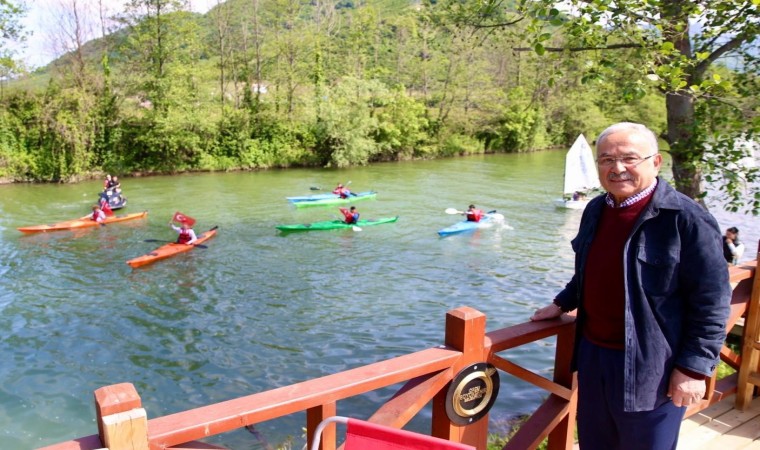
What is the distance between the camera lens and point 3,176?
28.7 metres

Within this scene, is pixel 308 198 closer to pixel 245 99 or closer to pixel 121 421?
pixel 245 99

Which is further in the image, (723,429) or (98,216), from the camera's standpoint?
(98,216)

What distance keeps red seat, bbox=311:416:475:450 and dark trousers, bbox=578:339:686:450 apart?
37.1 inches

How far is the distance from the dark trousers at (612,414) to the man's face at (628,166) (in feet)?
2.42

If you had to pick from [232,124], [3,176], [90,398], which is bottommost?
[90,398]

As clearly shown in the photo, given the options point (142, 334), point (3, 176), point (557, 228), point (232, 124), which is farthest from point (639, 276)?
point (232, 124)

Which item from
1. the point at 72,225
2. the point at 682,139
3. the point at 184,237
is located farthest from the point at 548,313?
the point at 72,225

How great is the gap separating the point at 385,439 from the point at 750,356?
3360 millimetres

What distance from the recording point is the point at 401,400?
247 centimetres

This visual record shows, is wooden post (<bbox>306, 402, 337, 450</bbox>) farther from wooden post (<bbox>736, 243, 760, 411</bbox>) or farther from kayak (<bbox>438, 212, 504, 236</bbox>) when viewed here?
kayak (<bbox>438, 212, 504, 236</bbox>)

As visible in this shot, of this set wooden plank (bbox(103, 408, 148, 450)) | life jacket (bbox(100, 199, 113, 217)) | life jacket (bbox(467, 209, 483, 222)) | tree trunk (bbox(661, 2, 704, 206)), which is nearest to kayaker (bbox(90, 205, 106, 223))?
life jacket (bbox(100, 199, 113, 217))

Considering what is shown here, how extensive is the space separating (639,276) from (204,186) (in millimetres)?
28785

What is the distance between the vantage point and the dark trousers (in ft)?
8.13

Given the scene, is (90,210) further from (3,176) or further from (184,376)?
(184,376)
